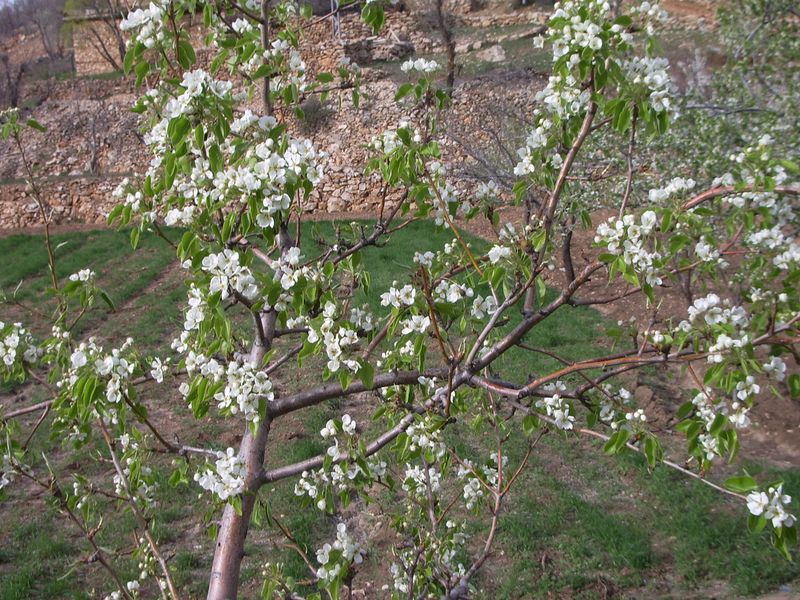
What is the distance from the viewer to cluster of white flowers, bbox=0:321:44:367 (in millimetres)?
1927

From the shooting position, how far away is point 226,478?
1.68 m

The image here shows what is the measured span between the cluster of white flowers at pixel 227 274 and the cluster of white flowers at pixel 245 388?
0.21m

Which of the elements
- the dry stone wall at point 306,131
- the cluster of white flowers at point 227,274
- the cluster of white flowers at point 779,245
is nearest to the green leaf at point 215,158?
the cluster of white flowers at point 227,274

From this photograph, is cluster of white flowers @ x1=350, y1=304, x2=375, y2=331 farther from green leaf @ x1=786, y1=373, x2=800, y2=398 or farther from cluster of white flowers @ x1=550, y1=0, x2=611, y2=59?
green leaf @ x1=786, y1=373, x2=800, y2=398

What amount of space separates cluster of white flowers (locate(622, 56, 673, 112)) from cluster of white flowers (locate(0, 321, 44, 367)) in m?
1.76

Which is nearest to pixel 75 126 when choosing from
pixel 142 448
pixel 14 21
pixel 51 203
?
pixel 51 203

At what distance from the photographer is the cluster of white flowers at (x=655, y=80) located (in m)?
1.55

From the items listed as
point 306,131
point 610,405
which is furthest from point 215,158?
point 306,131

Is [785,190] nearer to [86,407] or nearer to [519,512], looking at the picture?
[86,407]

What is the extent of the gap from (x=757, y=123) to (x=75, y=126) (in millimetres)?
20530

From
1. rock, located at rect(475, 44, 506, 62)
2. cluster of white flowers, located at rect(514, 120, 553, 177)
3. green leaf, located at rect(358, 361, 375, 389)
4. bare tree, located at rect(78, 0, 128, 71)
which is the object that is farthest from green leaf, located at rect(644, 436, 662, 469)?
bare tree, located at rect(78, 0, 128, 71)

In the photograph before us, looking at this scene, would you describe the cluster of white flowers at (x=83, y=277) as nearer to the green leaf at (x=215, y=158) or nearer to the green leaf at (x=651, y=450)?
the green leaf at (x=215, y=158)

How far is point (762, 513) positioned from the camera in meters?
1.37

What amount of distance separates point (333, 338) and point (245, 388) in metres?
0.24
